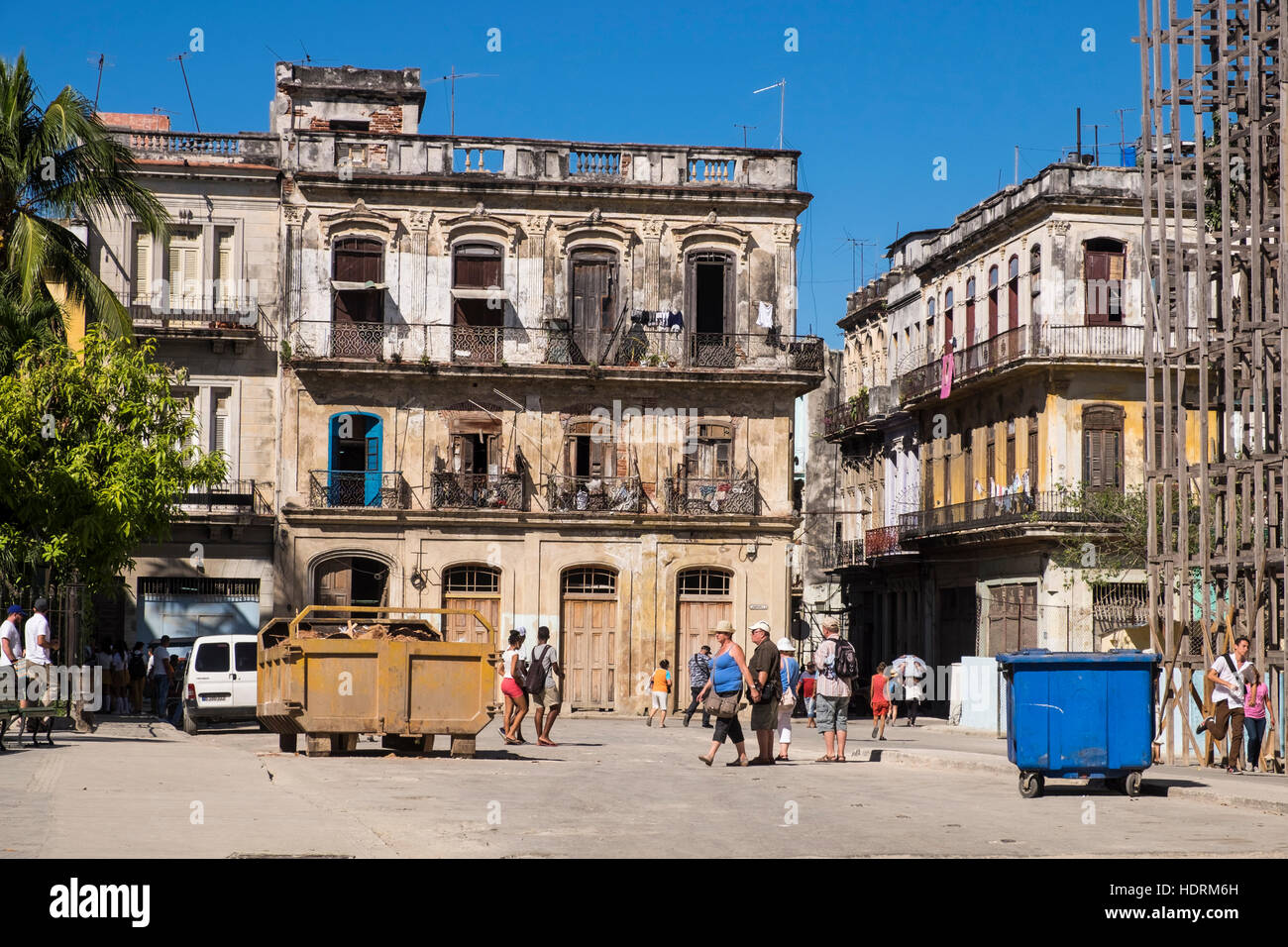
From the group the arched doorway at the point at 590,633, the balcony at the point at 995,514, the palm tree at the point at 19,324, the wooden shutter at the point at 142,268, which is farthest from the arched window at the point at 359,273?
the balcony at the point at 995,514

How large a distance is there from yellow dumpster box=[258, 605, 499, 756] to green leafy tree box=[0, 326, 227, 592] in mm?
9183

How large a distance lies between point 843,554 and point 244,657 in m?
30.0

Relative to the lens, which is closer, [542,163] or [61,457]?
[61,457]

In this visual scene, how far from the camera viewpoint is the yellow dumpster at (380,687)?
20.0 metres

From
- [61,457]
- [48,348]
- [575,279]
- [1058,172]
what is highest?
[1058,172]

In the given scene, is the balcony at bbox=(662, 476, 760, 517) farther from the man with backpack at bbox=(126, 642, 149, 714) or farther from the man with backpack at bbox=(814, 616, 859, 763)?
the man with backpack at bbox=(814, 616, 859, 763)

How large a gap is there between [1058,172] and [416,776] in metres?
29.0

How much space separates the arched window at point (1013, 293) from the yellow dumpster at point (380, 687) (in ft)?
87.6

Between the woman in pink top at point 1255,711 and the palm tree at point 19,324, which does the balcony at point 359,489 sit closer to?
the palm tree at point 19,324

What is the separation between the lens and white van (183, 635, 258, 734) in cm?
2883

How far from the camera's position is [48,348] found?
2930cm
